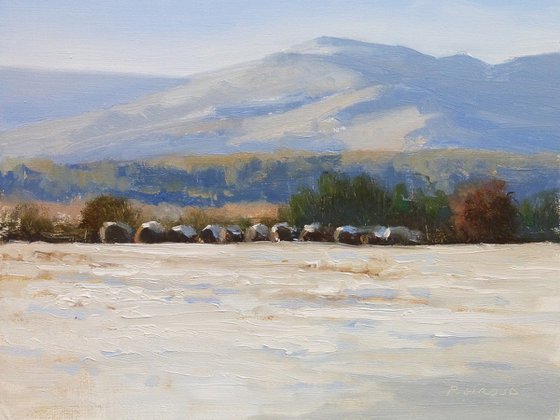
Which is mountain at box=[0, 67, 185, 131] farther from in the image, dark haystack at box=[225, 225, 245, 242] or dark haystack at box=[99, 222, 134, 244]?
dark haystack at box=[225, 225, 245, 242]

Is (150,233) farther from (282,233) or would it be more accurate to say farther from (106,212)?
(282,233)

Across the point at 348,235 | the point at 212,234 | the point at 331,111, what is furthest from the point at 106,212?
the point at 348,235

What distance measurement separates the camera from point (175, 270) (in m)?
4.85

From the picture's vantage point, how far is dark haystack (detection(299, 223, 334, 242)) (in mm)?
5363

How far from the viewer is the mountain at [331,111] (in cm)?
410

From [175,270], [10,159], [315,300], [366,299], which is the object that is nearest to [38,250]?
[10,159]

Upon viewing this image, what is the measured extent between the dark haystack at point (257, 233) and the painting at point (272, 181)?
0.40 feet

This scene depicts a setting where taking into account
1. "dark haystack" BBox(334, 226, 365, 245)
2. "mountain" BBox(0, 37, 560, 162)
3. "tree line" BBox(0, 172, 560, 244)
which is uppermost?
"mountain" BBox(0, 37, 560, 162)

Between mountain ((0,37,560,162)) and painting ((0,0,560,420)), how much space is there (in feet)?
0.05

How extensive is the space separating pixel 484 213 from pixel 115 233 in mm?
2469

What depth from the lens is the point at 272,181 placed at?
14.5 ft
